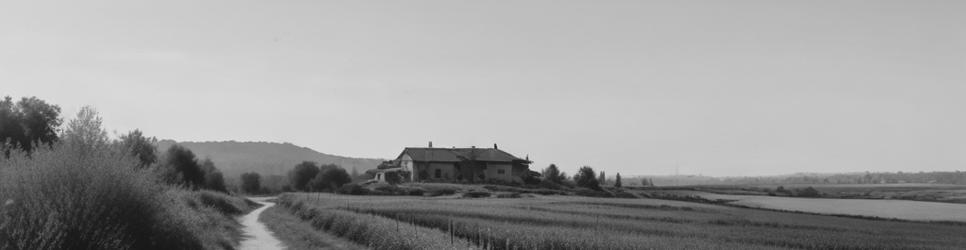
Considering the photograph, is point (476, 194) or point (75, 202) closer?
point (75, 202)

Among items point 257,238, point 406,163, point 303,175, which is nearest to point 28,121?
point 257,238

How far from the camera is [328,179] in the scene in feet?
393

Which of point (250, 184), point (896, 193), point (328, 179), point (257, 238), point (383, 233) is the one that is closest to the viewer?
point (383, 233)

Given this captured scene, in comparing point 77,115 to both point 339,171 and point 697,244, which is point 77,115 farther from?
point 339,171

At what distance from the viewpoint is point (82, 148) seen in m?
17.8

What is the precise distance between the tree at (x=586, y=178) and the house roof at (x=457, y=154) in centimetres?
1831

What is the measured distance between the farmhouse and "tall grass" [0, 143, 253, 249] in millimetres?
76498

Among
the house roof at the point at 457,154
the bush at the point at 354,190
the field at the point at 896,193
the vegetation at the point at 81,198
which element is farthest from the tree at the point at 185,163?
the field at the point at 896,193

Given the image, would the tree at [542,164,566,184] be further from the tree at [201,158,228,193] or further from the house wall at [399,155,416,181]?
the tree at [201,158,228,193]

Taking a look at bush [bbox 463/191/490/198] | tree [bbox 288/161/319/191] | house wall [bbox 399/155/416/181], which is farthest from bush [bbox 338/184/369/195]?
tree [bbox 288/161/319/191]

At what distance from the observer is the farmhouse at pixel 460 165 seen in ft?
319

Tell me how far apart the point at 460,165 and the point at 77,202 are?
8272 centimetres

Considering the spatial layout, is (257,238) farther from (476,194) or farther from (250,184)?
(250,184)

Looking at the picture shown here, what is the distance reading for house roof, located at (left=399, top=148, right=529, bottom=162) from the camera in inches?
3878
